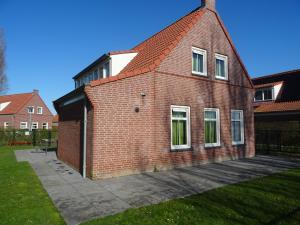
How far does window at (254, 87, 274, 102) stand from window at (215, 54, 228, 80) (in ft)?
49.8

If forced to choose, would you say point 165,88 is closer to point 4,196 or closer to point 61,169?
point 61,169

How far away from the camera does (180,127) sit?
40.2ft

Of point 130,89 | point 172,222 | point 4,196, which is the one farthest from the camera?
point 130,89

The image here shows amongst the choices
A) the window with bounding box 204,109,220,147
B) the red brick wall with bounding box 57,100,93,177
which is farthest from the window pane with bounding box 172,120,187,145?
the red brick wall with bounding box 57,100,93,177

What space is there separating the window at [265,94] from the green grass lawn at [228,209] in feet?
70.4

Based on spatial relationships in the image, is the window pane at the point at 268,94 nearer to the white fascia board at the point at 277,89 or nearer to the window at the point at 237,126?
the white fascia board at the point at 277,89

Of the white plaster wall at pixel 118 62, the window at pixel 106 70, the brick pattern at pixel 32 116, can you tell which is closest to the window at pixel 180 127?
the white plaster wall at pixel 118 62

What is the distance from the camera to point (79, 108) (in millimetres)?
11609

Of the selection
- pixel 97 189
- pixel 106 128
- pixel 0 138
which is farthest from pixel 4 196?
pixel 0 138

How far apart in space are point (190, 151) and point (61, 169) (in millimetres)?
6203

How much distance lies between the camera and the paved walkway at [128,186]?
6512mm

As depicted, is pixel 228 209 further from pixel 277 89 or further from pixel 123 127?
pixel 277 89

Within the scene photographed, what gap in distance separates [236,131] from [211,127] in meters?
2.49

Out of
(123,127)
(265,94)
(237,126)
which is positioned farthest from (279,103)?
(123,127)
